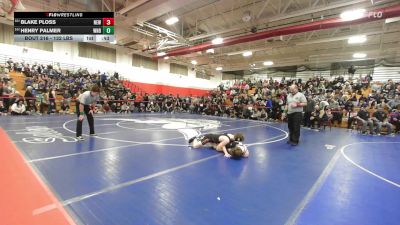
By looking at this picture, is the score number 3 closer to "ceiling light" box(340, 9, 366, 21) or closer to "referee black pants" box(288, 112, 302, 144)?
"referee black pants" box(288, 112, 302, 144)

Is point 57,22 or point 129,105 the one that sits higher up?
point 57,22

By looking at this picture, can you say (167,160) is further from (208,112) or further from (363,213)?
(208,112)

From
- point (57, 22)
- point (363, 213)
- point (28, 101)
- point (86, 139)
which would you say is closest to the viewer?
point (363, 213)

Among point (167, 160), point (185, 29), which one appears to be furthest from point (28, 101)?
point (167, 160)

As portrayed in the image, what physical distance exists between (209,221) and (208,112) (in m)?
15.5

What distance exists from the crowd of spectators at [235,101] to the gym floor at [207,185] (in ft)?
20.9

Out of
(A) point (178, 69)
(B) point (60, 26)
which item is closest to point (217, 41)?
(B) point (60, 26)

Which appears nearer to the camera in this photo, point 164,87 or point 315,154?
point 315,154

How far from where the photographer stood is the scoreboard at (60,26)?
7.90 metres

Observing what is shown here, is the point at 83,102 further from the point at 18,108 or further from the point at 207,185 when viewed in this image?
the point at 18,108

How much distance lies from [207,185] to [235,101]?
47.4 ft

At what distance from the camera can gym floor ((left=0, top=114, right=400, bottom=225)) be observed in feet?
7.42

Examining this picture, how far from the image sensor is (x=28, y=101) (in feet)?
39.4

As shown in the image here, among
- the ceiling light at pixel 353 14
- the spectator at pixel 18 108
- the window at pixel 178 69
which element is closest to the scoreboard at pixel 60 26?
the spectator at pixel 18 108
